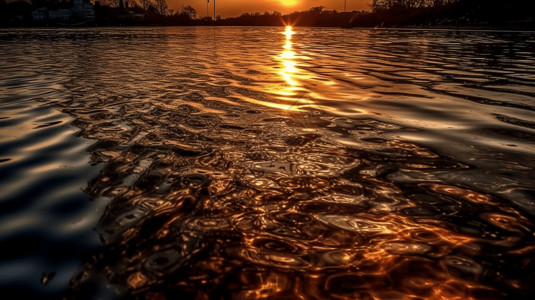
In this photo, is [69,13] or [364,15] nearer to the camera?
[364,15]

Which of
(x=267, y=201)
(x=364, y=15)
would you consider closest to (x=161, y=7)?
(x=364, y=15)

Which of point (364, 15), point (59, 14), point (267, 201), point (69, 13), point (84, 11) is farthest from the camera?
point (69, 13)

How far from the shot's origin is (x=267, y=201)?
7.01 ft

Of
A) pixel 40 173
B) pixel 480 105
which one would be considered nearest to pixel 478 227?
pixel 40 173

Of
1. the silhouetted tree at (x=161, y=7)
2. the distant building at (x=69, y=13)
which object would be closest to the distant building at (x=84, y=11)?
the distant building at (x=69, y=13)

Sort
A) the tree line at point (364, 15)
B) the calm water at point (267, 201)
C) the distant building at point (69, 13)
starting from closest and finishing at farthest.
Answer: the calm water at point (267, 201) < the tree line at point (364, 15) < the distant building at point (69, 13)

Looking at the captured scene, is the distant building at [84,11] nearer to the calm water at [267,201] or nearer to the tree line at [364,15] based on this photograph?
the tree line at [364,15]

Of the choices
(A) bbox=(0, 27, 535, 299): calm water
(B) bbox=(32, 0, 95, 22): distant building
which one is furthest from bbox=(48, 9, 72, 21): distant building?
(A) bbox=(0, 27, 535, 299): calm water

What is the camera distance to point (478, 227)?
182 cm

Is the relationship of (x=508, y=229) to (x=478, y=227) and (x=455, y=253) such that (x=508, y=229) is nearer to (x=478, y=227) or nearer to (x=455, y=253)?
(x=478, y=227)

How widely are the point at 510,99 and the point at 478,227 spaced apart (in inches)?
183

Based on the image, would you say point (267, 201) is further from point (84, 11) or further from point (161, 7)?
point (161, 7)

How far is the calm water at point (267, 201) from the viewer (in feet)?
4.73

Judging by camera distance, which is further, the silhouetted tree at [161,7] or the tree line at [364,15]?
the silhouetted tree at [161,7]
